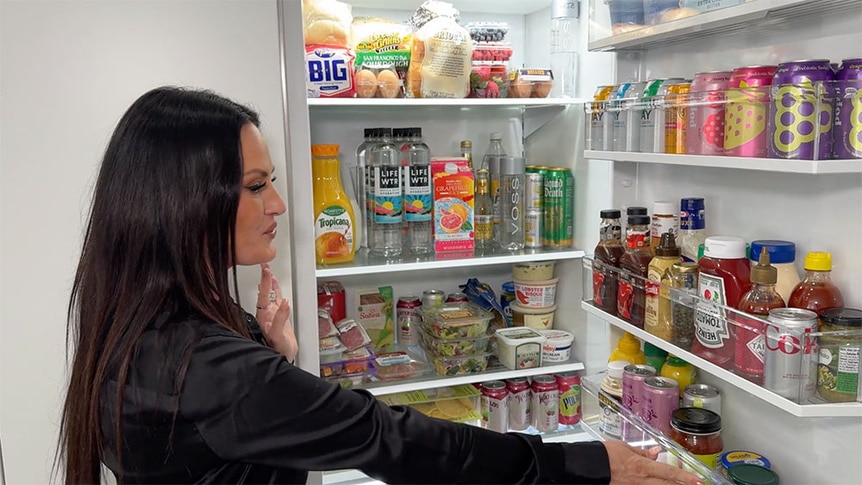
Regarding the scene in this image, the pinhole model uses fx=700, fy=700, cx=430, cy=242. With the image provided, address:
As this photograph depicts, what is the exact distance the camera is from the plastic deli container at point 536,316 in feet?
7.24

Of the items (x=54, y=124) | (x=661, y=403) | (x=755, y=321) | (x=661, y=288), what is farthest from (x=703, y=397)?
(x=54, y=124)

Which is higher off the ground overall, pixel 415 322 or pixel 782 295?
pixel 782 295

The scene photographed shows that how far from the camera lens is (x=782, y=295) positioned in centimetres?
126

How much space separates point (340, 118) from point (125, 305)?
48.7 inches

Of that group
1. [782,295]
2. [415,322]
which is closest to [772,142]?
[782,295]

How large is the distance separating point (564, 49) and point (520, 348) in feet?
2.95

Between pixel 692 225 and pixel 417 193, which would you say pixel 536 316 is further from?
pixel 692 225

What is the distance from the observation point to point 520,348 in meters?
2.07

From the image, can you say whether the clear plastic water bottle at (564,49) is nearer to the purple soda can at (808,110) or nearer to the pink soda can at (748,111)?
the pink soda can at (748,111)

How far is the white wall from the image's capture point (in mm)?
1403

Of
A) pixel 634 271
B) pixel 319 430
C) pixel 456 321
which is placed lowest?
pixel 456 321

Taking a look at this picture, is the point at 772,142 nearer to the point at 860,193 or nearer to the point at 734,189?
the point at 860,193

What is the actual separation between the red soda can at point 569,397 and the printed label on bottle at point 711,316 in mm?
841

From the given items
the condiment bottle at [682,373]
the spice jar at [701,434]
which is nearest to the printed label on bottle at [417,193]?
the condiment bottle at [682,373]
